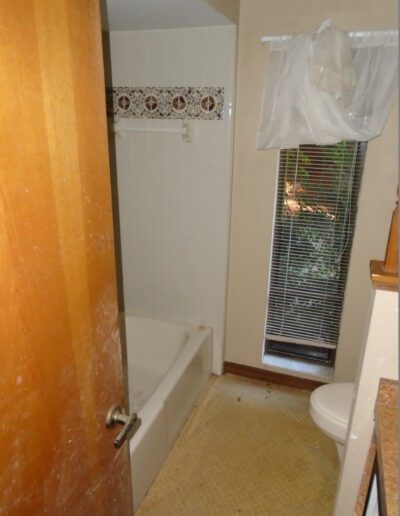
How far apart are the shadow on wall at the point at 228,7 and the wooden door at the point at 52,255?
1.13 metres

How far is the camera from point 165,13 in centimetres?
172

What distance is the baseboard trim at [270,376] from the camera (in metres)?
2.45

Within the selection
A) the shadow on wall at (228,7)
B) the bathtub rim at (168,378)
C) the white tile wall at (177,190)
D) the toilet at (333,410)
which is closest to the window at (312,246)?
the white tile wall at (177,190)

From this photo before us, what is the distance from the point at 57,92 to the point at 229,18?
1523 mm

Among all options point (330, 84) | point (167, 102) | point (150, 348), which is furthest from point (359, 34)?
point (150, 348)

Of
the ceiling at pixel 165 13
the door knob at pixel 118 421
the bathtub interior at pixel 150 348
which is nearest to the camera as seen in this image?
the door knob at pixel 118 421

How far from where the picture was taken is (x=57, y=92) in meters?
0.65

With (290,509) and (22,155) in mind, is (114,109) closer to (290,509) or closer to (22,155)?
(22,155)

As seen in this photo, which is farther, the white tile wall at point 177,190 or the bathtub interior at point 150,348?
the bathtub interior at point 150,348

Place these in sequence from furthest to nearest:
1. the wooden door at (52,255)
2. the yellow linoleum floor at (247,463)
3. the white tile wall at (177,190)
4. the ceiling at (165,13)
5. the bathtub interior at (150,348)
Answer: the bathtub interior at (150,348) < the white tile wall at (177,190) < the yellow linoleum floor at (247,463) < the ceiling at (165,13) < the wooden door at (52,255)

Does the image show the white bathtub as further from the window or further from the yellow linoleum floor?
the window

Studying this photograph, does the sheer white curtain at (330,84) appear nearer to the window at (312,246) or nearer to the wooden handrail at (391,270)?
the window at (312,246)

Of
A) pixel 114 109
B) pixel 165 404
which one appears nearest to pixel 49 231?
pixel 165 404

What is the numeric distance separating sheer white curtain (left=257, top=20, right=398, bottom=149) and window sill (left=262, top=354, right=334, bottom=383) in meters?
1.42
